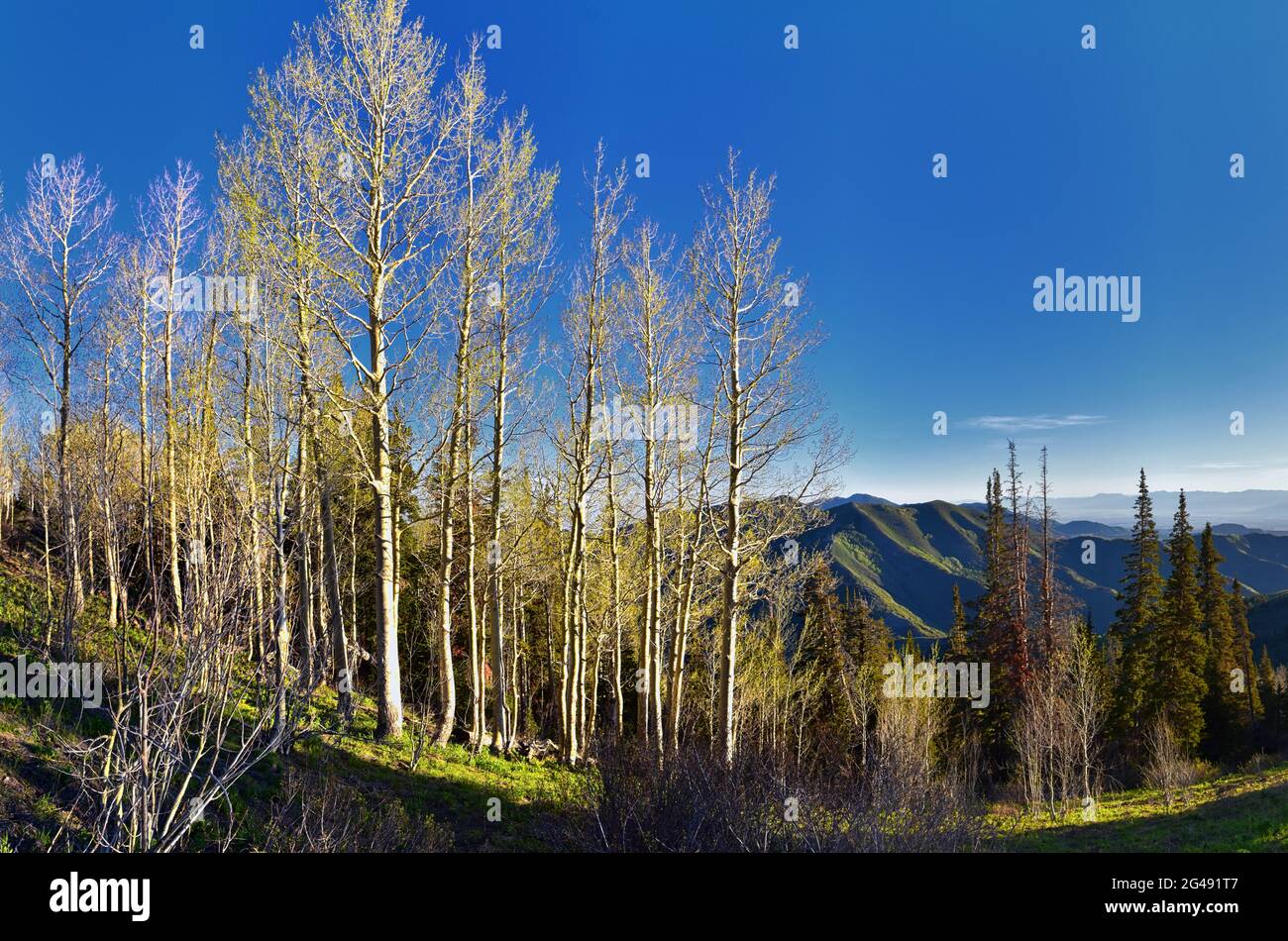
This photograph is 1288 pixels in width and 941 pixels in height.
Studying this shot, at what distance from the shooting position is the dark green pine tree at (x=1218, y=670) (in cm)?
3122

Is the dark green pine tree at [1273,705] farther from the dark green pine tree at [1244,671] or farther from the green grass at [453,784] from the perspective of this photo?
the green grass at [453,784]

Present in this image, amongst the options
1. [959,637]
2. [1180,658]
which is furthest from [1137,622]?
[959,637]

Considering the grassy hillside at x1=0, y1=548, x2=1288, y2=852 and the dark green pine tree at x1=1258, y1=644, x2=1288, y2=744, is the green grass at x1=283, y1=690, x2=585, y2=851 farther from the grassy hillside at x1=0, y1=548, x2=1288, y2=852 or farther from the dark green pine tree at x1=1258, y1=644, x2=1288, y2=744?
the dark green pine tree at x1=1258, y1=644, x2=1288, y2=744

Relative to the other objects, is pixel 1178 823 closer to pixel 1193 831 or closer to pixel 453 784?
pixel 1193 831

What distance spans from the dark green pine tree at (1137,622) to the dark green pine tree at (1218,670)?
2307mm

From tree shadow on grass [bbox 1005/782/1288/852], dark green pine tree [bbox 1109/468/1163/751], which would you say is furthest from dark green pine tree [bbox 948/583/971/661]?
tree shadow on grass [bbox 1005/782/1288/852]

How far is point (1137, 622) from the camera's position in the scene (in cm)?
3212

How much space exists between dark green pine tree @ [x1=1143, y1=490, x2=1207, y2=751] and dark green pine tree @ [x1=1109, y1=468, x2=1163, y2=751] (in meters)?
0.48

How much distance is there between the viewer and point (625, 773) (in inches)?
281

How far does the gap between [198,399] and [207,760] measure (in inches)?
400

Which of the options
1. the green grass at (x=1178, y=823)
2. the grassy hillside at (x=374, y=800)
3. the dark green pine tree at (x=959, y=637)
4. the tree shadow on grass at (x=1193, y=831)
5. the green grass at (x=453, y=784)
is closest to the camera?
the grassy hillside at (x=374, y=800)

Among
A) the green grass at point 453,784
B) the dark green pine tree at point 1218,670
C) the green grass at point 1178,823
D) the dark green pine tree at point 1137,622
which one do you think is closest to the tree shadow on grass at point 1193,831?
the green grass at point 1178,823

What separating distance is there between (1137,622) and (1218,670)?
4.75 meters

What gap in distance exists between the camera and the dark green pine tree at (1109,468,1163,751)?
102 feet
